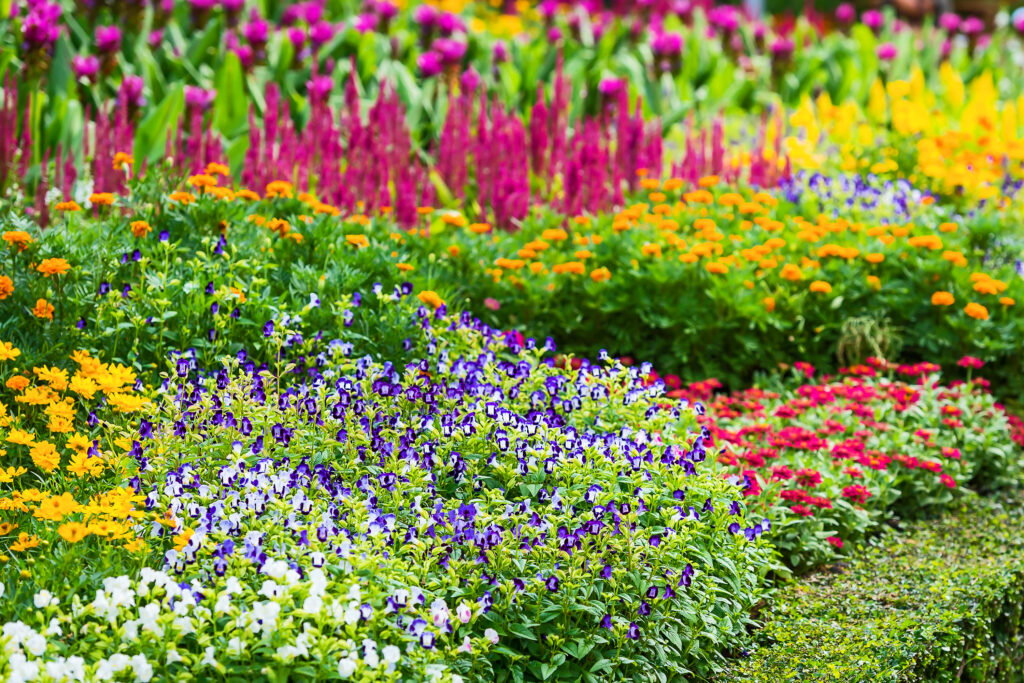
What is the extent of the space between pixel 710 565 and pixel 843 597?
0.74 m

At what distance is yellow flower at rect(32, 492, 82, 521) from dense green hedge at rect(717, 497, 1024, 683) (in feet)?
5.86

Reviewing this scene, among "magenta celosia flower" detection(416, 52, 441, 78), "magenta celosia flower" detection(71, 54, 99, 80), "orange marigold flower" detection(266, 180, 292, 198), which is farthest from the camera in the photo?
"magenta celosia flower" detection(416, 52, 441, 78)

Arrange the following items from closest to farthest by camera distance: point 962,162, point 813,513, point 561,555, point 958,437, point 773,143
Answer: point 561,555 < point 813,513 < point 958,437 < point 962,162 < point 773,143

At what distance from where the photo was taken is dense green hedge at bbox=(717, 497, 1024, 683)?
11.0 ft

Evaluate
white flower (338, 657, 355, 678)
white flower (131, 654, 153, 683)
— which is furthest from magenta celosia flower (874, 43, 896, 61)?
white flower (131, 654, 153, 683)

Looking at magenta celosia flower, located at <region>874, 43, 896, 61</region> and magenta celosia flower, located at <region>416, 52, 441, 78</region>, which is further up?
magenta celosia flower, located at <region>416, 52, 441, 78</region>

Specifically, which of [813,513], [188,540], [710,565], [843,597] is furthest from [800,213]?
[188,540]

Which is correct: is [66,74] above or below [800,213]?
above

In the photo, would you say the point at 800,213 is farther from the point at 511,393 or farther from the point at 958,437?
the point at 511,393

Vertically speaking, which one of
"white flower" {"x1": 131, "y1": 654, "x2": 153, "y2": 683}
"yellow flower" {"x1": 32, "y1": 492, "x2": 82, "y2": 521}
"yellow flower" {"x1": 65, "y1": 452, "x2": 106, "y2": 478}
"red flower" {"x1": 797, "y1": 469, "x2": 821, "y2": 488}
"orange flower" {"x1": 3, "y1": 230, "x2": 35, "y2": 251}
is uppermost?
"orange flower" {"x1": 3, "y1": 230, "x2": 35, "y2": 251}

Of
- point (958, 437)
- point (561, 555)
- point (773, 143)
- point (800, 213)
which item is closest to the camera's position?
point (561, 555)

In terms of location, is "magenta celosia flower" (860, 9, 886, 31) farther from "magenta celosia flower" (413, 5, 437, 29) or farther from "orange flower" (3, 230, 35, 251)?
"orange flower" (3, 230, 35, 251)

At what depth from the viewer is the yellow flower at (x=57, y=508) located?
283 cm

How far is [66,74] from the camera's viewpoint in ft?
22.9
